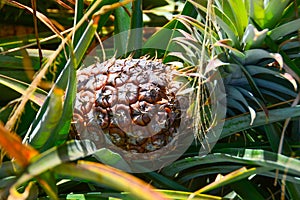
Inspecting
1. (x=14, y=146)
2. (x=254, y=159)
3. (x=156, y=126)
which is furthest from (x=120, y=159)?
(x=14, y=146)

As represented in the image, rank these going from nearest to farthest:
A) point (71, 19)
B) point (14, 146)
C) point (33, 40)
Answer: point (14, 146)
point (33, 40)
point (71, 19)

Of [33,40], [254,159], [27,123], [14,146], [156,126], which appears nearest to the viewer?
[14,146]

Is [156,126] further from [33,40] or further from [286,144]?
[33,40]

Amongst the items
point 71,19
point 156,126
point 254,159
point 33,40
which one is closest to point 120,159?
point 156,126

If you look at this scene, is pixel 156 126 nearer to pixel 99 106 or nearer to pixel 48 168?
pixel 99 106

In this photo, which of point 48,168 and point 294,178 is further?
point 294,178

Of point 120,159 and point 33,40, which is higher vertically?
point 33,40

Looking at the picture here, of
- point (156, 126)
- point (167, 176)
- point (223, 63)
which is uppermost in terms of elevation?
point (223, 63)
